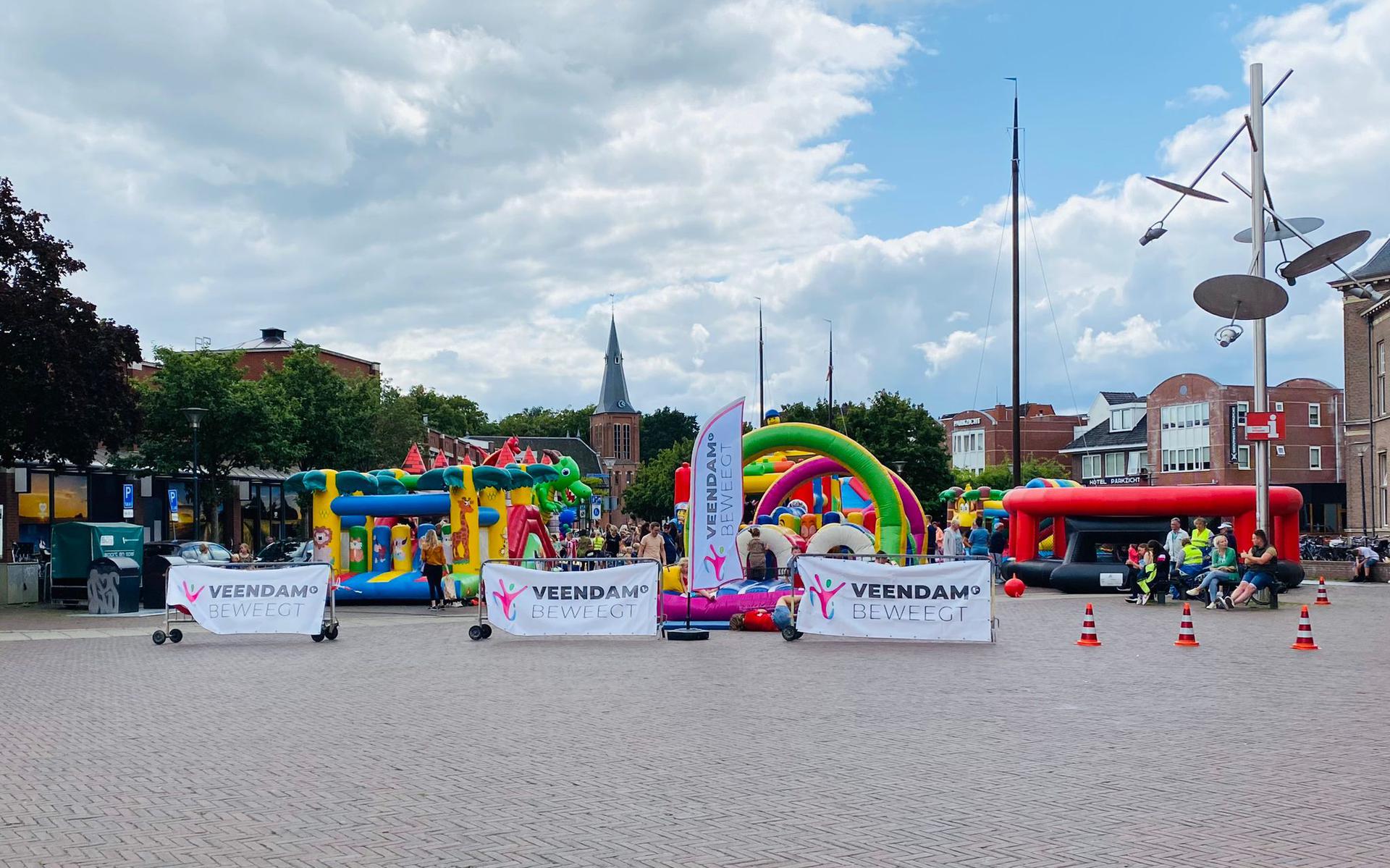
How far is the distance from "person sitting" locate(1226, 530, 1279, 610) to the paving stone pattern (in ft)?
17.7

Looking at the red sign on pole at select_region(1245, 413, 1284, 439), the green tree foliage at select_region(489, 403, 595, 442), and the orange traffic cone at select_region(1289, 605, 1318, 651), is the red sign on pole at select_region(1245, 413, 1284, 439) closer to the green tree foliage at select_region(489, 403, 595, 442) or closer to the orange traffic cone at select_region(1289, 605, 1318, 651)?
the orange traffic cone at select_region(1289, 605, 1318, 651)

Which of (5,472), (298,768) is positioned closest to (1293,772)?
(298,768)

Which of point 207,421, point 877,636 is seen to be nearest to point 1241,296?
point 877,636

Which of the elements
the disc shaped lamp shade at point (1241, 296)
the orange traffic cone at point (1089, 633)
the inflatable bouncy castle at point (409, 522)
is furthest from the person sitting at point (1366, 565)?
the inflatable bouncy castle at point (409, 522)

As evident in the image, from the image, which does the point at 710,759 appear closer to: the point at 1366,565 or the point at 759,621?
the point at 759,621

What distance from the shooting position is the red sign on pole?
19.8 m

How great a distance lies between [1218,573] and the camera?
21.2 meters

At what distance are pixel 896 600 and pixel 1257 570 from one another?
25.8 ft

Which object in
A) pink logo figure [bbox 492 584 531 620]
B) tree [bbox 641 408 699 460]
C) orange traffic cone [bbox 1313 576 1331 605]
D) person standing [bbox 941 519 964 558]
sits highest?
tree [bbox 641 408 699 460]

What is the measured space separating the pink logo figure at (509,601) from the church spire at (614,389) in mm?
145593

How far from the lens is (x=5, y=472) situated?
38.3 metres

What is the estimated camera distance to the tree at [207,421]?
1590 inches

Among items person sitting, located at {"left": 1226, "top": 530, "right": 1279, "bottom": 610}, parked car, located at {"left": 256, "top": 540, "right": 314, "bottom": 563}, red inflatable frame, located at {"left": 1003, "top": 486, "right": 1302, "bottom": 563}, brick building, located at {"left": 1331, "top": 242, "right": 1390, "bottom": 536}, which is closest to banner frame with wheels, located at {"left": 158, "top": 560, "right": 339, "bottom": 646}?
person sitting, located at {"left": 1226, "top": 530, "right": 1279, "bottom": 610}

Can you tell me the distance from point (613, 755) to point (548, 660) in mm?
6339
